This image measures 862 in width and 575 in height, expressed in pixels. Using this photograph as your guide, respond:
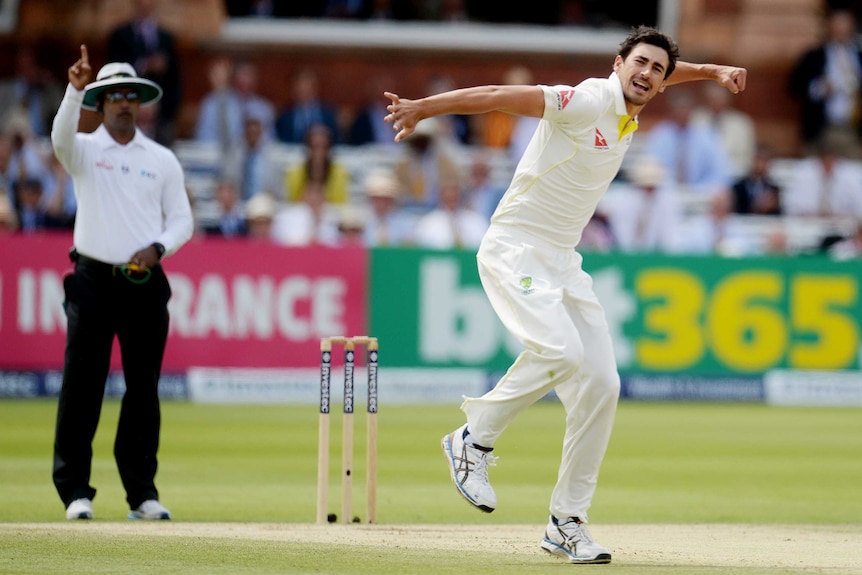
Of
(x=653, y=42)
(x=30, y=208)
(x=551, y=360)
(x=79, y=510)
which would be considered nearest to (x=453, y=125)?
(x=30, y=208)

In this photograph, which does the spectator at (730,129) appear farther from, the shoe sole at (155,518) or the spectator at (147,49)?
the shoe sole at (155,518)

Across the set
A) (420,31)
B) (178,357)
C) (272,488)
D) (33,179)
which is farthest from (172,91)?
(272,488)

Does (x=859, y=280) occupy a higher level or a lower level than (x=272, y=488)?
higher

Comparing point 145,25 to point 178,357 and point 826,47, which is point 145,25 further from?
point 826,47

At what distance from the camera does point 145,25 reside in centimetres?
1539

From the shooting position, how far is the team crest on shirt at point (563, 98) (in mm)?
5977

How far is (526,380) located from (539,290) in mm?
356

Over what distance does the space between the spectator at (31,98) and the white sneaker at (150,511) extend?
960 centimetres

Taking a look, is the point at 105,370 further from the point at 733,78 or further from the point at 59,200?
the point at 59,200

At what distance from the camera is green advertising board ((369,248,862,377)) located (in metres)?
14.2

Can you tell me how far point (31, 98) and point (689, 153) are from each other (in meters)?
7.05

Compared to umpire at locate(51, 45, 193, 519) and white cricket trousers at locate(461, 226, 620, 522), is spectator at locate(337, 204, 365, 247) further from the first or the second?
white cricket trousers at locate(461, 226, 620, 522)

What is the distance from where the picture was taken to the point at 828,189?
56.9ft

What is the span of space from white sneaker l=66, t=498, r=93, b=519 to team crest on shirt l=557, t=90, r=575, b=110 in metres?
3.03
